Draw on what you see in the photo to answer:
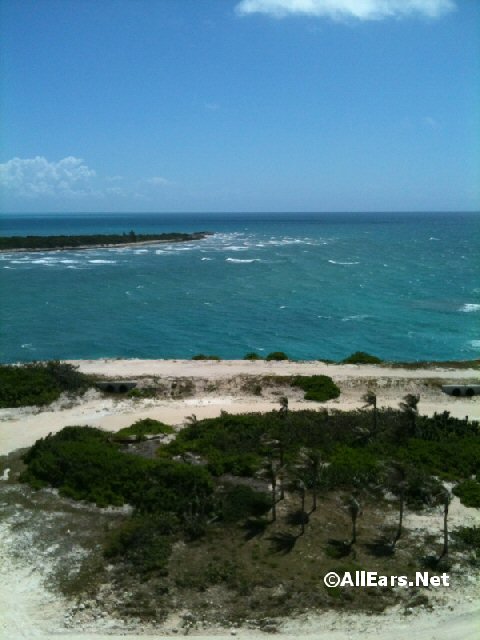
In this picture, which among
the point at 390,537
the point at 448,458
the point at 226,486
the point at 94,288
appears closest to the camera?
the point at 390,537

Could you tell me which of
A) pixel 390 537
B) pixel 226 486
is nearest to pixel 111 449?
pixel 226 486

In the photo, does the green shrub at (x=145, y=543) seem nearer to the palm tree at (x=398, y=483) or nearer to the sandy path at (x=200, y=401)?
the palm tree at (x=398, y=483)

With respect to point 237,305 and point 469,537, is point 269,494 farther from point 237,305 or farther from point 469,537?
point 237,305

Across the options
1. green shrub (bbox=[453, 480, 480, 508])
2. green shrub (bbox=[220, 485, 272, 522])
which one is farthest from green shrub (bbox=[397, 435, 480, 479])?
green shrub (bbox=[220, 485, 272, 522])

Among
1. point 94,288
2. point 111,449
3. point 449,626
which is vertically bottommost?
point 449,626

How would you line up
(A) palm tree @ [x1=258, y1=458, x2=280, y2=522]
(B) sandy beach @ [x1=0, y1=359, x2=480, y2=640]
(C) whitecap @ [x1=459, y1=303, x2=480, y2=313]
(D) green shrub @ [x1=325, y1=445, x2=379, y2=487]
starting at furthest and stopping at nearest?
(C) whitecap @ [x1=459, y1=303, x2=480, y2=313] < (D) green shrub @ [x1=325, y1=445, x2=379, y2=487] < (A) palm tree @ [x1=258, y1=458, x2=280, y2=522] < (B) sandy beach @ [x1=0, y1=359, x2=480, y2=640]

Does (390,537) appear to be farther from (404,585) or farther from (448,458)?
(448,458)

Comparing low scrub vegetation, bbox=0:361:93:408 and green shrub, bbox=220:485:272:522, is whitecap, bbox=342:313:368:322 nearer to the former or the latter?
low scrub vegetation, bbox=0:361:93:408
